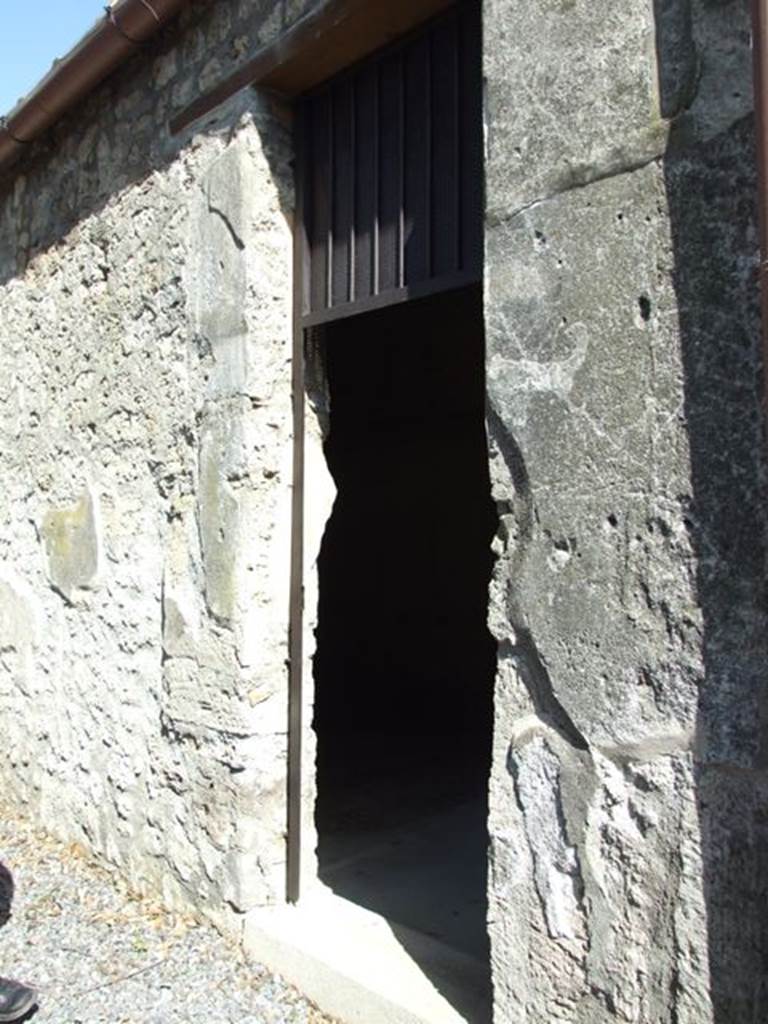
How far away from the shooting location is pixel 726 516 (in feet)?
5.41

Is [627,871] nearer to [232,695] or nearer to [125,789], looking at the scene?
[232,695]

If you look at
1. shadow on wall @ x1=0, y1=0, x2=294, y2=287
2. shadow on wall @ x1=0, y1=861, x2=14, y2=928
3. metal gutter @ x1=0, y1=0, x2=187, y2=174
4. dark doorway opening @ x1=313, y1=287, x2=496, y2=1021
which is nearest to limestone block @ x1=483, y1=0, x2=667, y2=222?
shadow on wall @ x1=0, y1=0, x2=294, y2=287

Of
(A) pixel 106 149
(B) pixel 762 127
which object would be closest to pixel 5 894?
(A) pixel 106 149

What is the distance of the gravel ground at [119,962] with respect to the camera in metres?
2.59

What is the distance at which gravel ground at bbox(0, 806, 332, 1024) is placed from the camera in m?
2.59

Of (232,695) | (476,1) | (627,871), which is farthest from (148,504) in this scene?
(627,871)

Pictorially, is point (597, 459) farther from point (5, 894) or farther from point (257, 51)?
point (5, 894)

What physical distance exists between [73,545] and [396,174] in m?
1.93

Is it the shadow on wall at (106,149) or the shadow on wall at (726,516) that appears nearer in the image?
the shadow on wall at (726,516)

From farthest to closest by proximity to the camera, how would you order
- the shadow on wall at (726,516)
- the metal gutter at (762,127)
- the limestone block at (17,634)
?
the limestone block at (17,634) → the shadow on wall at (726,516) → the metal gutter at (762,127)

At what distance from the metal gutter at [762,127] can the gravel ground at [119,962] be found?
2.09 meters

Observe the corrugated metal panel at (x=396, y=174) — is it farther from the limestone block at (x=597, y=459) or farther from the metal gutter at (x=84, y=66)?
the metal gutter at (x=84, y=66)

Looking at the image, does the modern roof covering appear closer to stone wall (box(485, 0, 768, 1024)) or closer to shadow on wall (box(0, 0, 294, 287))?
shadow on wall (box(0, 0, 294, 287))

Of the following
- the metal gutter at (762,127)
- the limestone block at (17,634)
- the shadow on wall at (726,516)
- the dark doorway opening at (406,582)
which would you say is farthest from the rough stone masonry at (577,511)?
the dark doorway opening at (406,582)
